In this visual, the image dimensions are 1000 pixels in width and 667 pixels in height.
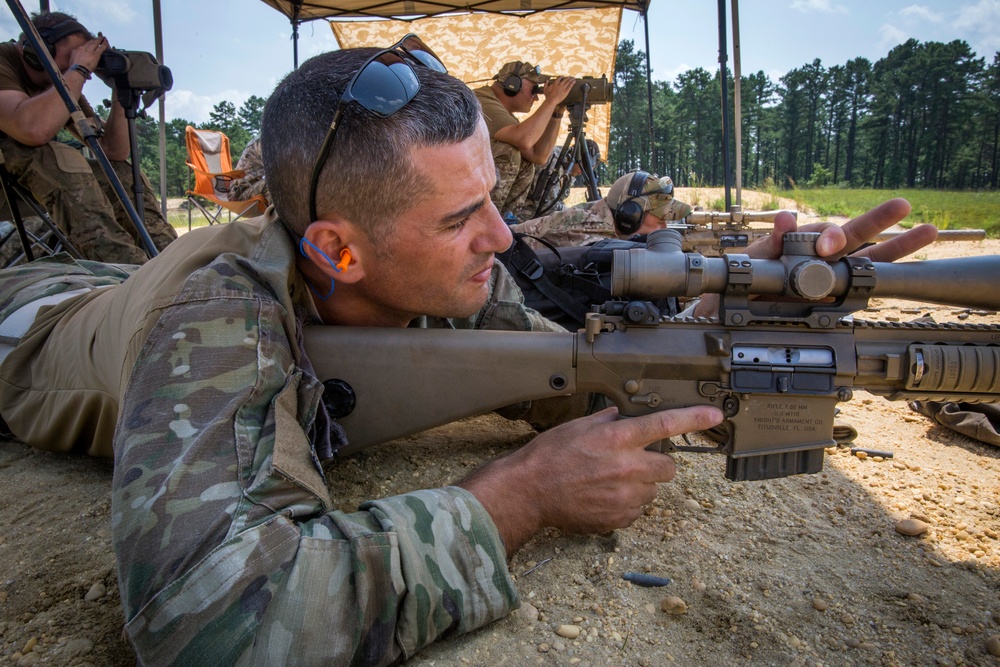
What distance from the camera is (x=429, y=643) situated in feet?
4.31

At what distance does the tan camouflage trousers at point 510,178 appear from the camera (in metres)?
5.68

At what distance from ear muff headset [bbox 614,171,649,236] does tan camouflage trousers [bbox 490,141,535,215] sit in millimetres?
1101

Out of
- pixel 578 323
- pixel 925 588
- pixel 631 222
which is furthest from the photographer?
pixel 631 222

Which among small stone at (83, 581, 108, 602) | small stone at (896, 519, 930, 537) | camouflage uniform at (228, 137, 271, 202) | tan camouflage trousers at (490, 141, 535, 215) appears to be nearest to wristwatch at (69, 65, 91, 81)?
camouflage uniform at (228, 137, 271, 202)

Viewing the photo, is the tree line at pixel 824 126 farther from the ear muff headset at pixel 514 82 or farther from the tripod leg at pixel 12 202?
the tripod leg at pixel 12 202

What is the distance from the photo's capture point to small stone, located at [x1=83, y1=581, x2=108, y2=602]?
1.60 metres

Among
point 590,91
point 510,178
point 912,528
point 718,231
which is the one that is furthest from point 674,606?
point 718,231

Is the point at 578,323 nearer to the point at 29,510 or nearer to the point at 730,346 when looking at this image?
the point at 730,346

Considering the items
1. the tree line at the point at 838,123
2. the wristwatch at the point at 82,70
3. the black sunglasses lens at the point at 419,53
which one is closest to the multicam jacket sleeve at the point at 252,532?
the black sunglasses lens at the point at 419,53

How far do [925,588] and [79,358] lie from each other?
2.58 meters

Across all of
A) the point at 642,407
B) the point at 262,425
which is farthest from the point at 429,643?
the point at 642,407

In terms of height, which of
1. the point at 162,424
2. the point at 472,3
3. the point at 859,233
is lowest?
the point at 162,424

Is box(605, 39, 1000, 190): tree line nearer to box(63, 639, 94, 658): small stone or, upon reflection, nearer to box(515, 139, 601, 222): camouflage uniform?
box(515, 139, 601, 222): camouflage uniform

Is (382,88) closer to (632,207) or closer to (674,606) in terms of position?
(674,606)
